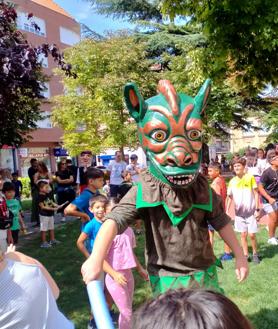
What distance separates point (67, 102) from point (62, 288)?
48.2ft

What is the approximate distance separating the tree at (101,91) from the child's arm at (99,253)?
15.2 m

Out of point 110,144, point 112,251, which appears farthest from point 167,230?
point 110,144

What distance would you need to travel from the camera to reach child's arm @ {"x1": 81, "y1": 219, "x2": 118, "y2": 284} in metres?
2.03

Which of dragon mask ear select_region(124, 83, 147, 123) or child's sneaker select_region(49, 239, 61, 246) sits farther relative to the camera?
child's sneaker select_region(49, 239, 61, 246)

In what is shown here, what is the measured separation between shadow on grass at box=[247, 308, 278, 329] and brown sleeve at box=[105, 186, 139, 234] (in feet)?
6.67

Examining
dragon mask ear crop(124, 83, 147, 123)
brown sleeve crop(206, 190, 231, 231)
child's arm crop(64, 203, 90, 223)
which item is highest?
dragon mask ear crop(124, 83, 147, 123)

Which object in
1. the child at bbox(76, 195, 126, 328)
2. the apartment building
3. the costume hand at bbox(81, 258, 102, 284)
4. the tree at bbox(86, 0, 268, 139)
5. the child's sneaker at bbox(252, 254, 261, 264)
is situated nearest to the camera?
the costume hand at bbox(81, 258, 102, 284)

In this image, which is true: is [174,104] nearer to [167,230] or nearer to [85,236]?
[167,230]

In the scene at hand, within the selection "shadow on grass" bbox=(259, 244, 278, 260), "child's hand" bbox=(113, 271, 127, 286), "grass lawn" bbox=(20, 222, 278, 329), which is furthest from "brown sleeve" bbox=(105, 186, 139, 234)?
"shadow on grass" bbox=(259, 244, 278, 260)

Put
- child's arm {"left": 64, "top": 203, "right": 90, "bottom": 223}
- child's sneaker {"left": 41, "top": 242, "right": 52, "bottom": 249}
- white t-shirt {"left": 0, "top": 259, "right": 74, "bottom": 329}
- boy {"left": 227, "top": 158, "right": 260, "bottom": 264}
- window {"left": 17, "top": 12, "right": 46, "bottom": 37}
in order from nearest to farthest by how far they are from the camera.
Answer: white t-shirt {"left": 0, "top": 259, "right": 74, "bottom": 329} → child's arm {"left": 64, "top": 203, "right": 90, "bottom": 223} → boy {"left": 227, "top": 158, "right": 260, "bottom": 264} → child's sneaker {"left": 41, "top": 242, "right": 52, "bottom": 249} → window {"left": 17, "top": 12, "right": 46, "bottom": 37}

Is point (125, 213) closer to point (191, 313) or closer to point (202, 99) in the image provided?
point (202, 99)

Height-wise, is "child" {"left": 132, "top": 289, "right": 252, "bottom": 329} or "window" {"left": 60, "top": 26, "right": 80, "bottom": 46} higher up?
"window" {"left": 60, "top": 26, "right": 80, "bottom": 46}

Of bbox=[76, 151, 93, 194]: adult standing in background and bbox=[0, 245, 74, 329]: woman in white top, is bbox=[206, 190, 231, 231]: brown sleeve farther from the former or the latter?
bbox=[76, 151, 93, 194]: adult standing in background

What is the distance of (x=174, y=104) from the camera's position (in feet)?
8.16
